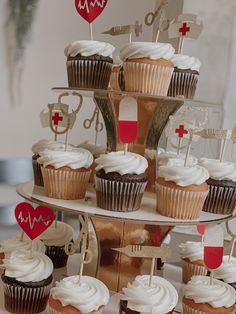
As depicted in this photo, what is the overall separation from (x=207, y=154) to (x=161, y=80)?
109 cm

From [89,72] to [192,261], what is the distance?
73 cm

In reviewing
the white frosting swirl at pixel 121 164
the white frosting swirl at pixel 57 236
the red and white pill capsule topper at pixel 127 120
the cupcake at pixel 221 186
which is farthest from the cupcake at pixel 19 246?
the cupcake at pixel 221 186

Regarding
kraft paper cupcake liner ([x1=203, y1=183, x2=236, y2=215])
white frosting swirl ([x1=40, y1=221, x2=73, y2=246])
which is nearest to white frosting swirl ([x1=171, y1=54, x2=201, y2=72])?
kraft paper cupcake liner ([x1=203, y1=183, x2=236, y2=215])

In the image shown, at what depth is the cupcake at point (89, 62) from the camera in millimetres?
1485

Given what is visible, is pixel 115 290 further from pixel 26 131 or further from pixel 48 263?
pixel 26 131

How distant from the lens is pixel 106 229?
5.12 ft

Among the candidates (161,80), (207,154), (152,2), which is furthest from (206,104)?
(152,2)

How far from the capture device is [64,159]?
1452 mm

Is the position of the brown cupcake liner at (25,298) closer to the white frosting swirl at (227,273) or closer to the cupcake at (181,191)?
the cupcake at (181,191)

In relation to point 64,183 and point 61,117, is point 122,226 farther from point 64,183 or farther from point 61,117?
point 61,117

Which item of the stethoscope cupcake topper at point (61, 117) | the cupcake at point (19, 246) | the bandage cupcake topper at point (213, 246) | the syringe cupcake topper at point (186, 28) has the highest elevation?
the syringe cupcake topper at point (186, 28)

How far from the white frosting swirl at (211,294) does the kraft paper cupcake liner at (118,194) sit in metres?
0.28

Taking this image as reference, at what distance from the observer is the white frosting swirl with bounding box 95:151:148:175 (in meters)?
1.37

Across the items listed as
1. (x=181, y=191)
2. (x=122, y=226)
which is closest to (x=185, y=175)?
(x=181, y=191)
